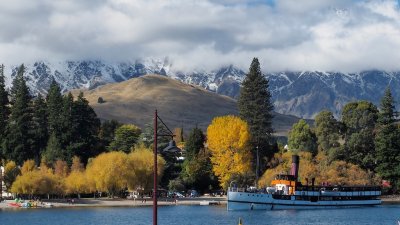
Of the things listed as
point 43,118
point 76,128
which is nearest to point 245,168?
point 76,128

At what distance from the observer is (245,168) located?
152250mm

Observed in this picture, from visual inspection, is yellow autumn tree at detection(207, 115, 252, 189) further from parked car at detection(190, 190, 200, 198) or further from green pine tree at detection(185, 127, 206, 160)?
green pine tree at detection(185, 127, 206, 160)

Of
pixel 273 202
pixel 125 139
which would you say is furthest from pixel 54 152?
pixel 273 202

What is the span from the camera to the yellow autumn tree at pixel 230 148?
152m

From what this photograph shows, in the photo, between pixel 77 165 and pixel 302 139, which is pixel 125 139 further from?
pixel 302 139

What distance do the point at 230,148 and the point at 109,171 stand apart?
79.0 feet

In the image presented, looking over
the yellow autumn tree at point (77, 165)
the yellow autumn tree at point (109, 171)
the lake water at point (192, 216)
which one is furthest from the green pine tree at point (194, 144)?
the lake water at point (192, 216)

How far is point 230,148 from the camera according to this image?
503ft

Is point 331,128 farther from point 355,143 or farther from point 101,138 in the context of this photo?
point 101,138

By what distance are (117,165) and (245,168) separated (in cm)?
2471

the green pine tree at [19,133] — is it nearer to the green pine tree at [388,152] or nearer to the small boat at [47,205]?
the small boat at [47,205]

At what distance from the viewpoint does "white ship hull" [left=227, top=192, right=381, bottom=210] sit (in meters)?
128

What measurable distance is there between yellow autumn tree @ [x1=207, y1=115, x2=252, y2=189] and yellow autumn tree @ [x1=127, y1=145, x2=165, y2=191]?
435 inches

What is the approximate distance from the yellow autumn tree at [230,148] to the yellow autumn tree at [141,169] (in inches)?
435
